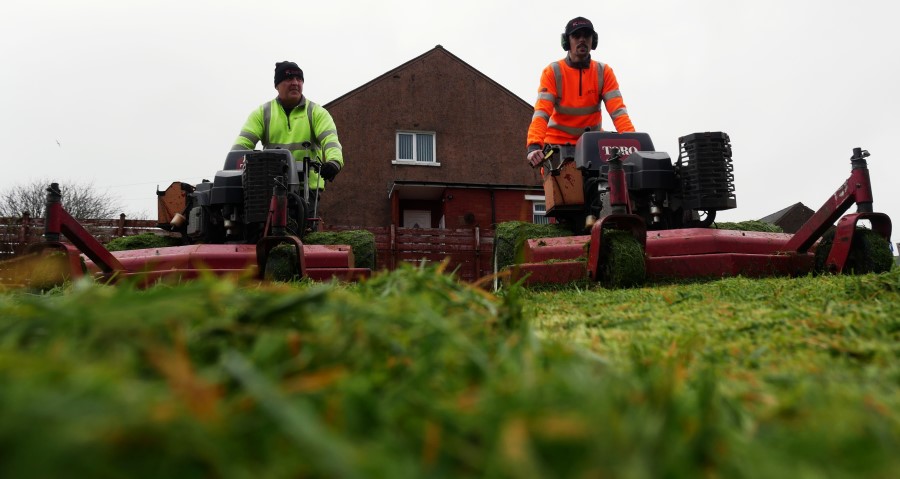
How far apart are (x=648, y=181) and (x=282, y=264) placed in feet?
10.6

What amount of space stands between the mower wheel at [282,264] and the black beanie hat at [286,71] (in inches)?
133

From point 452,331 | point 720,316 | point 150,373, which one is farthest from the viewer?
point 720,316

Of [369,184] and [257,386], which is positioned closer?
[257,386]

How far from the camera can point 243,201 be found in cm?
597

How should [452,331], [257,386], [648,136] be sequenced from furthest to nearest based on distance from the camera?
[648,136] < [452,331] < [257,386]

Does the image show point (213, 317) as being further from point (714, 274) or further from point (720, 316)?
point (714, 274)

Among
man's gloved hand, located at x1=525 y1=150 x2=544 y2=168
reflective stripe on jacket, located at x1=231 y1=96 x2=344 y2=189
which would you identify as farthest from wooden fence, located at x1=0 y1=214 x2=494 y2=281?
man's gloved hand, located at x1=525 y1=150 x2=544 y2=168

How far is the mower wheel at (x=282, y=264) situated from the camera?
4898mm

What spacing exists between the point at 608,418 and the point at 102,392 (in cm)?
42

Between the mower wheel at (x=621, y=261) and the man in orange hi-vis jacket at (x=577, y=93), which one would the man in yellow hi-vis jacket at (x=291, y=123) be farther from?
the mower wheel at (x=621, y=261)

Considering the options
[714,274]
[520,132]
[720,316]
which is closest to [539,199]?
[520,132]

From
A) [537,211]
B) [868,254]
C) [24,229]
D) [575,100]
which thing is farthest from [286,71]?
[537,211]

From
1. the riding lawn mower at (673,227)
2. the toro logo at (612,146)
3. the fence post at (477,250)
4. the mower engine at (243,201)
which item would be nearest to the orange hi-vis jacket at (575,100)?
the riding lawn mower at (673,227)

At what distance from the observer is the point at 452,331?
98 cm
